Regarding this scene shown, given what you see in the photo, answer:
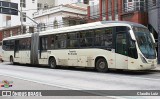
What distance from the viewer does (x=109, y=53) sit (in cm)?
1669

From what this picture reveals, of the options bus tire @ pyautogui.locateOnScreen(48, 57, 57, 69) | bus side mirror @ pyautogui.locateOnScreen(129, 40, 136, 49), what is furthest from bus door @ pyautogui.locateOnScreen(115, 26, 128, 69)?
bus tire @ pyautogui.locateOnScreen(48, 57, 57, 69)

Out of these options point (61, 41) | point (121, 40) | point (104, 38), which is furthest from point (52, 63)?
point (121, 40)

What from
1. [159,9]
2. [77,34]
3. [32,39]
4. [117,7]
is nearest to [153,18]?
[159,9]

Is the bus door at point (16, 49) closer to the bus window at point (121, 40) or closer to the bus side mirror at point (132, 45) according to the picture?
the bus window at point (121, 40)

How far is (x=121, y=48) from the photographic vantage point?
16.0 m

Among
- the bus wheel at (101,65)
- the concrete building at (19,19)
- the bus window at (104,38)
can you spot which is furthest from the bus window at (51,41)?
the concrete building at (19,19)

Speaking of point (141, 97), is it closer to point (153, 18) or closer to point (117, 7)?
point (153, 18)

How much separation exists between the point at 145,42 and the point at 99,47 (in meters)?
2.92

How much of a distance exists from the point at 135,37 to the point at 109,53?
196cm

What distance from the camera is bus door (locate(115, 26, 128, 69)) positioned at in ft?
51.8

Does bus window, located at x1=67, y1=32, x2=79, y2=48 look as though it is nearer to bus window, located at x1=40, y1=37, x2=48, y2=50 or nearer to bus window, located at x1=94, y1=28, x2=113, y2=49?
bus window, located at x1=94, y1=28, x2=113, y2=49

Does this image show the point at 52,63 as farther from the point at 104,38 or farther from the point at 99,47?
the point at 104,38

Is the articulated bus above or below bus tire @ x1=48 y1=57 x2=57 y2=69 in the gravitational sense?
above

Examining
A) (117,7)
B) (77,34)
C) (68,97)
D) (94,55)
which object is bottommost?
(68,97)
